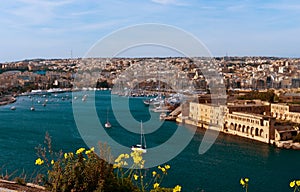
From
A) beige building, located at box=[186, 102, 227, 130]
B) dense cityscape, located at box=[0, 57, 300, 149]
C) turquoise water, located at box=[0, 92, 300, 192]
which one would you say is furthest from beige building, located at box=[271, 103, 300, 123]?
turquoise water, located at box=[0, 92, 300, 192]

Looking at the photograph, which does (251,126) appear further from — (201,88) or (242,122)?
(201,88)

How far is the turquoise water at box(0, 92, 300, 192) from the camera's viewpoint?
15.1 ft

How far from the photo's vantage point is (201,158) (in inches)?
229

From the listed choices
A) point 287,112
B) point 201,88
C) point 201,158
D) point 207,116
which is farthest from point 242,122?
point 201,88

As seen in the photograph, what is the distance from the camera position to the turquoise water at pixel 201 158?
4.62m

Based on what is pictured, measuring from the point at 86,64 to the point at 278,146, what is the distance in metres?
9.69

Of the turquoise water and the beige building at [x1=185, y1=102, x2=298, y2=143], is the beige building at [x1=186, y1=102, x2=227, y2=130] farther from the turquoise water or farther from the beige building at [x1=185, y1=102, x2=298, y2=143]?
the turquoise water

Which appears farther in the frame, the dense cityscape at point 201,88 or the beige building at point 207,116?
the beige building at point 207,116

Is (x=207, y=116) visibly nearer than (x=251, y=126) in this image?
No

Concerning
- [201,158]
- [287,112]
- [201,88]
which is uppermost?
[201,88]

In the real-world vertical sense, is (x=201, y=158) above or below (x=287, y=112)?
below

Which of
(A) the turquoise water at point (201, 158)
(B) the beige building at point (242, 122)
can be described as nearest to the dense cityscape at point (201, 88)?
(B) the beige building at point (242, 122)

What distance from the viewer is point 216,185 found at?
4465 mm

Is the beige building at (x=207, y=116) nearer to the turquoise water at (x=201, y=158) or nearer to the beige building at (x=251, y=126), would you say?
the beige building at (x=251, y=126)
